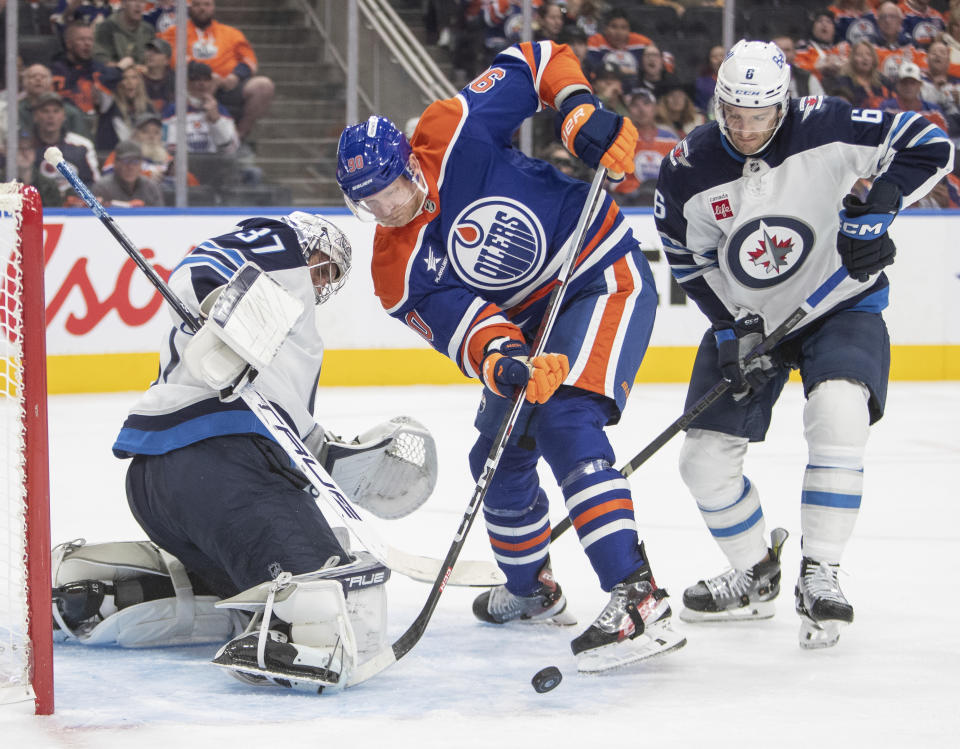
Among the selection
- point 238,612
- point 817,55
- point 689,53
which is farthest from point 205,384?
point 817,55

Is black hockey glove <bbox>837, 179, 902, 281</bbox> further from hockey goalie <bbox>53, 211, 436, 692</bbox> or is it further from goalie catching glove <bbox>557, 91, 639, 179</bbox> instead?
hockey goalie <bbox>53, 211, 436, 692</bbox>

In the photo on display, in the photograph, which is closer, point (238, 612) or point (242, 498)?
point (242, 498)

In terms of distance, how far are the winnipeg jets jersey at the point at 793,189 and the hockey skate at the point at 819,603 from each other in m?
0.47

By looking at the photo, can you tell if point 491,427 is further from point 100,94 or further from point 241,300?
point 100,94

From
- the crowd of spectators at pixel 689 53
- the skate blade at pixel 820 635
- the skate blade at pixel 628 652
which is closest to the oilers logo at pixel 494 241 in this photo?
the skate blade at pixel 628 652

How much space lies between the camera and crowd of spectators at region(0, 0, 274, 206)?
221 inches

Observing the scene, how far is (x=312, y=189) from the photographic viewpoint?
20.0 ft

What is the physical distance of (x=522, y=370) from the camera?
2223 millimetres

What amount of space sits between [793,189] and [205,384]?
1.13 meters

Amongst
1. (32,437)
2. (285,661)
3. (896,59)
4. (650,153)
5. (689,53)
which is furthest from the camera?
(896,59)

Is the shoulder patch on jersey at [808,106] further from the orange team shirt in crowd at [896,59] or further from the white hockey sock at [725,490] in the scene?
the orange team shirt in crowd at [896,59]

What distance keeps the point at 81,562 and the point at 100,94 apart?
3.72 meters

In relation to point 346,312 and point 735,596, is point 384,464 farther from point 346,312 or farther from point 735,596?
point 346,312

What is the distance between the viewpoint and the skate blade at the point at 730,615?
265 cm
